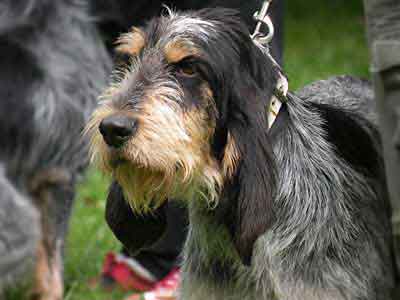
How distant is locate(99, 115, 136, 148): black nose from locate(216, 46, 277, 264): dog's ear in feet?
1.19

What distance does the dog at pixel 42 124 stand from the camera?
5238mm

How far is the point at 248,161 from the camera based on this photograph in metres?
3.33

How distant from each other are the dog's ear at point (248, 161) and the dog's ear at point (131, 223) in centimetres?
Result: 48

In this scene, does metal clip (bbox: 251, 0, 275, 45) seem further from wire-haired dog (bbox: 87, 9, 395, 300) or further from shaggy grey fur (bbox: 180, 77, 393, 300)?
shaggy grey fur (bbox: 180, 77, 393, 300)

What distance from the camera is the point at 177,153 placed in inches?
129

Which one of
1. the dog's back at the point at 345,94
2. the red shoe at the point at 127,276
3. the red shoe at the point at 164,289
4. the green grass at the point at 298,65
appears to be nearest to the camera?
the dog's back at the point at 345,94

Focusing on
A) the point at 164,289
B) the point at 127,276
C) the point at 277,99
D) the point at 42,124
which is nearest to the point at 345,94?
the point at 277,99

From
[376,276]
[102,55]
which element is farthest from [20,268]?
[376,276]

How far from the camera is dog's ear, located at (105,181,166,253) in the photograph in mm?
3717

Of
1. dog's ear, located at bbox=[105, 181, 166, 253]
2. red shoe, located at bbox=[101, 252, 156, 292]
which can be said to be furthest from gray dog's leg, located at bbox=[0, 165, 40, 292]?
dog's ear, located at bbox=[105, 181, 166, 253]

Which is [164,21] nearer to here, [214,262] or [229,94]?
[229,94]

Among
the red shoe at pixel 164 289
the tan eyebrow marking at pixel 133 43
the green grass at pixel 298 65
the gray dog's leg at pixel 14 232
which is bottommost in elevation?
the green grass at pixel 298 65

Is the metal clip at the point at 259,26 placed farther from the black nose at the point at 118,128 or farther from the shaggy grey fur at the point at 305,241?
the black nose at the point at 118,128

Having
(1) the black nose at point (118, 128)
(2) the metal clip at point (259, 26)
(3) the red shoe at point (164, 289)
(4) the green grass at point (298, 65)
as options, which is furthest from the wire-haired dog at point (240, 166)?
(3) the red shoe at point (164, 289)
